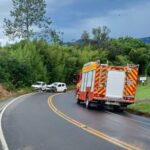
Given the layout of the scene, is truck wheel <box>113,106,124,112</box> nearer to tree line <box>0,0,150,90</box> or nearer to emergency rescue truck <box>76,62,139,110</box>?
emergency rescue truck <box>76,62,139,110</box>

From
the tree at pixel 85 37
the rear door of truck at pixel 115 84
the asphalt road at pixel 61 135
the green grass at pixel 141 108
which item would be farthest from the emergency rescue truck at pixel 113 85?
the tree at pixel 85 37

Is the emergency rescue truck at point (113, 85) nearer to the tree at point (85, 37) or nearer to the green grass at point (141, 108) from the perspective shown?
the green grass at point (141, 108)

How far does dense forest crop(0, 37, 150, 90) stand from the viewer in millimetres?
77306

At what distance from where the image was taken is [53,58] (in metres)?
96.8

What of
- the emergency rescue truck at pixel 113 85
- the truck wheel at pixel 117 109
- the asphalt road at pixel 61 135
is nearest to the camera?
the asphalt road at pixel 61 135

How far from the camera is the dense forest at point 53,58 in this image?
77306 millimetres

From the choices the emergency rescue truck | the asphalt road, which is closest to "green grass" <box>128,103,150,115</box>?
the emergency rescue truck

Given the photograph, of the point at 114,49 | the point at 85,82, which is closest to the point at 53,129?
the point at 85,82

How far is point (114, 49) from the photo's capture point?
4862 inches

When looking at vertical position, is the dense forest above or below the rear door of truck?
below

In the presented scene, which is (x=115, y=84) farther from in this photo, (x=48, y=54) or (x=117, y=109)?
(x=48, y=54)

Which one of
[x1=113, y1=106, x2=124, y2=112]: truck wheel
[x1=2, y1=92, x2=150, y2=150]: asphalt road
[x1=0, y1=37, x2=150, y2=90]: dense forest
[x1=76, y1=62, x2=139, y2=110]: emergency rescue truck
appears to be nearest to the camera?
[x1=2, y1=92, x2=150, y2=150]: asphalt road

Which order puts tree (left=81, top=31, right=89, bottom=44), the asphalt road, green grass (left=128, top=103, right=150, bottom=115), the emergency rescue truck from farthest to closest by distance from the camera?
tree (left=81, top=31, right=89, bottom=44) < the emergency rescue truck < green grass (left=128, top=103, right=150, bottom=115) < the asphalt road

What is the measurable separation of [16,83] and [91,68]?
138 feet
